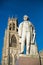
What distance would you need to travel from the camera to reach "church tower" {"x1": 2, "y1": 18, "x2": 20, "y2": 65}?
279 feet

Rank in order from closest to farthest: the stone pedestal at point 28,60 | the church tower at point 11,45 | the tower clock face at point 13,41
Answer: the stone pedestal at point 28,60 < the church tower at point 11,45 < the tower clock face at point 13,41

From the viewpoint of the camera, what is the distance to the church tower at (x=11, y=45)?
3346 inches

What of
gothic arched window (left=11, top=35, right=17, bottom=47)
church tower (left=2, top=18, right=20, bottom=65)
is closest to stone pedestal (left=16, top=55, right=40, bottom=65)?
church tower (left=2, top=18, right=20, bottom=65)

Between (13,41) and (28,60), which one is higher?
(13,41)

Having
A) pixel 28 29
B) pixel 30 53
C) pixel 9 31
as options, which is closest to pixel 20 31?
pixel 28 29

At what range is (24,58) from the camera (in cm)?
1375

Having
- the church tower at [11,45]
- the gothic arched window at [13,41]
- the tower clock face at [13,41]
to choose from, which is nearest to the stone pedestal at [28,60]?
the church tower at [11,45]

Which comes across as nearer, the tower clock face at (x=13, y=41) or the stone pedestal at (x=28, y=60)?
the stone pedestal at (x=28, y=60)

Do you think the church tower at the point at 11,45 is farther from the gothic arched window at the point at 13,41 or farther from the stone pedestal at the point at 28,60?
the stone pedestal at the point at 28,60

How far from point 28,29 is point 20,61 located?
223cm

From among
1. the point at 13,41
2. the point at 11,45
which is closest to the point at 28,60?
the point at 11,45

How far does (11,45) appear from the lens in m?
88.6

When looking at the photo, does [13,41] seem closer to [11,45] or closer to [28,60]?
[11,45]

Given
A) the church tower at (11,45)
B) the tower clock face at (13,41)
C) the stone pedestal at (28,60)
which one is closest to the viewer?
the stone pedestal at (28,60)
